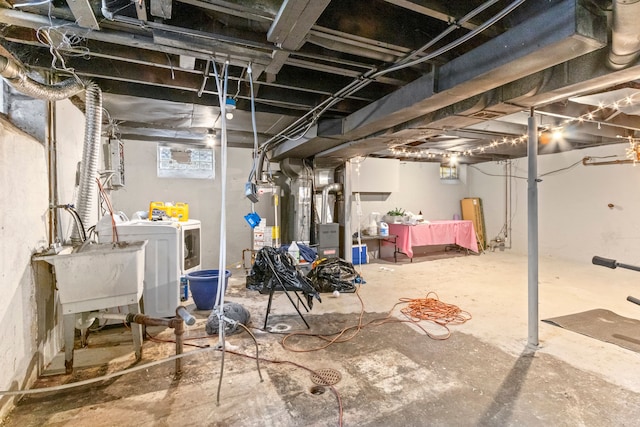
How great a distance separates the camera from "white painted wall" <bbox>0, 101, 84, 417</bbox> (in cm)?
181

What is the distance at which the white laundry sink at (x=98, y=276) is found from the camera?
213 centimetres

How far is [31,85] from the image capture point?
1.98 m

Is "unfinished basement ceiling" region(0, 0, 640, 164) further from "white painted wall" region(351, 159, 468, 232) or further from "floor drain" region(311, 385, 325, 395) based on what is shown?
"white painted wall" region(351, 159, 468, 232)

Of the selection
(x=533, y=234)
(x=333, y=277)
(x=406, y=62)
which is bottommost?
(x=333, y=277)

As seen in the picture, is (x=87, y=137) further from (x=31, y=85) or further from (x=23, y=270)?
(x=23, y=270)

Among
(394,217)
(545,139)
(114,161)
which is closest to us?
(114,161)

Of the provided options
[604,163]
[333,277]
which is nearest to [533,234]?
[333,277]

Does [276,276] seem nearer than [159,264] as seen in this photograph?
Yes

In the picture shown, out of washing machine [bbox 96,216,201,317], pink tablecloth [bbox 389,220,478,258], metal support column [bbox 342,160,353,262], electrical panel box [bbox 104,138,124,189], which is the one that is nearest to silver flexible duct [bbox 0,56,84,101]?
washing machine [bbox 96,216,201,317]

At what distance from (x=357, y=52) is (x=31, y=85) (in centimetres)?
211

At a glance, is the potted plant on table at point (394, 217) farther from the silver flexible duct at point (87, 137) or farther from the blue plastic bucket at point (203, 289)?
the silver flexible duct at point (87, 137)

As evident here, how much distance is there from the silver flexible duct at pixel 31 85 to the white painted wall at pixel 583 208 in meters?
7.64

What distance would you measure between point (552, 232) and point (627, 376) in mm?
5009

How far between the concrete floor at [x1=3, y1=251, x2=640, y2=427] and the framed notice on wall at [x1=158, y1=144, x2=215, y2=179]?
2774 mm
